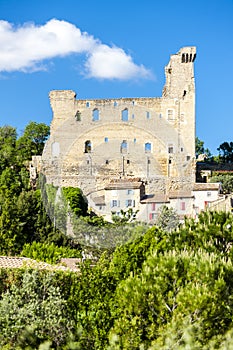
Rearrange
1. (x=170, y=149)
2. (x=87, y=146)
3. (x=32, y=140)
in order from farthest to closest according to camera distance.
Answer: (x=32, y=140)
(x=87, y=146)
(x=170, y=149)

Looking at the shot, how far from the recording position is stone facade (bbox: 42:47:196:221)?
112ft

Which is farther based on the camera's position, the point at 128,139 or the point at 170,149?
the point at 170,149

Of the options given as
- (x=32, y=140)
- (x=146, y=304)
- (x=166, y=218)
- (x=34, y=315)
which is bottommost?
(x=34, y=315)

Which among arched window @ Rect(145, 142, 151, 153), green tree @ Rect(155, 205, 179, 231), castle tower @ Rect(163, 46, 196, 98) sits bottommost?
green tree @ Rect(155, 205, 179, 231)

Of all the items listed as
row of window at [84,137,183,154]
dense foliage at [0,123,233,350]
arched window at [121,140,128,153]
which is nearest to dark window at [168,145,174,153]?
row of window at [84,137,183,154]

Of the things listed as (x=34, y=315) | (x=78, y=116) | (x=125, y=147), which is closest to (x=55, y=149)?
(x=78, y=116)

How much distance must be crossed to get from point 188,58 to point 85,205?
15.2 metres

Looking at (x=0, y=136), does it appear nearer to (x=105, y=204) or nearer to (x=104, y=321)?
(x=105, y=204)

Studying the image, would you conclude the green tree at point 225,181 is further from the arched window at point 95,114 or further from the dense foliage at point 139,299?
the dense foliage at point 139,299

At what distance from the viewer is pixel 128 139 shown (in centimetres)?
3531

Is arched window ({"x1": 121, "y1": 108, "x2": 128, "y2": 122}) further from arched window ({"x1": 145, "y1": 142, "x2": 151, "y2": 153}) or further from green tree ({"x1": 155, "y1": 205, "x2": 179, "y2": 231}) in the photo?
green tree ({"x1": 155, "y1": 205, "x2": 179, "y2": 231})

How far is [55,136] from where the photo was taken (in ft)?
120

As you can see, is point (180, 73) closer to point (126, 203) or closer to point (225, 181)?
point (225, 181)

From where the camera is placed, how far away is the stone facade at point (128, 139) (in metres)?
34.0
